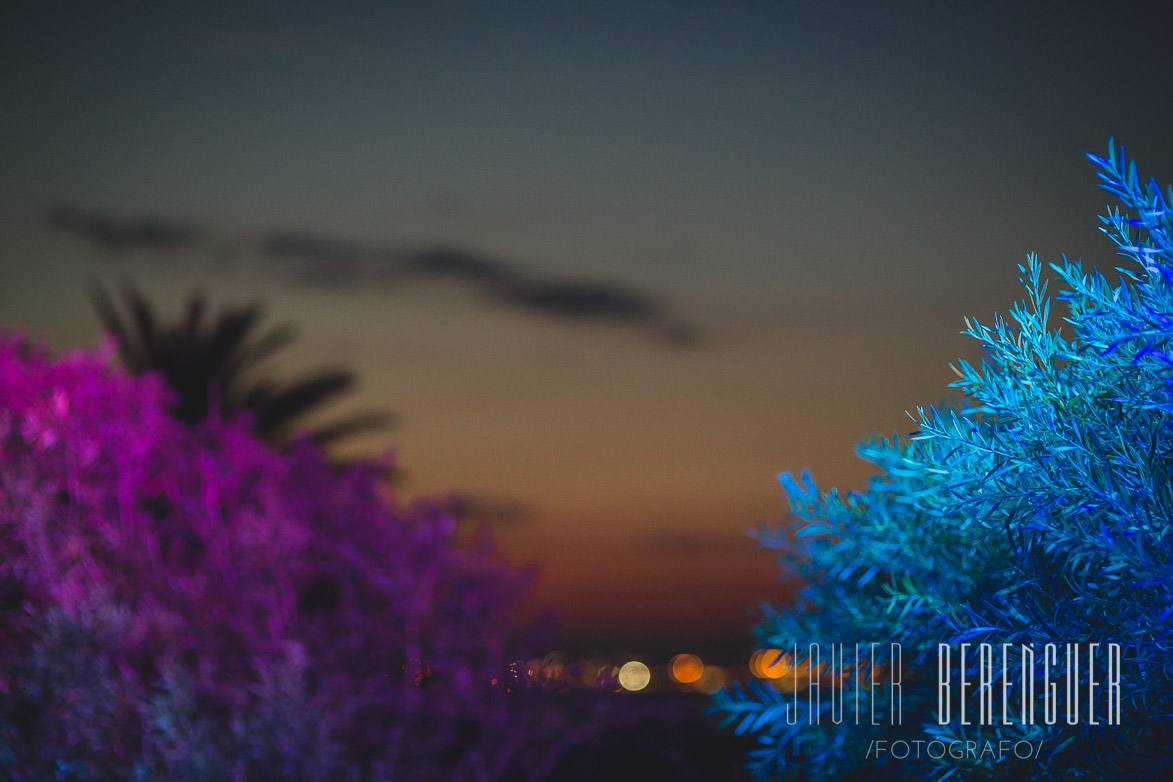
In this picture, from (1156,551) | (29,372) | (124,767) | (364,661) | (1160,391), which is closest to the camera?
(1156,551)

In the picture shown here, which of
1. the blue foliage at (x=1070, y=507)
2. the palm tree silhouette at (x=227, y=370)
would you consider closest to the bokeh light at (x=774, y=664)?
the blue foliage at (x=1070, y=507)

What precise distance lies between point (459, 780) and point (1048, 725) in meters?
4.26

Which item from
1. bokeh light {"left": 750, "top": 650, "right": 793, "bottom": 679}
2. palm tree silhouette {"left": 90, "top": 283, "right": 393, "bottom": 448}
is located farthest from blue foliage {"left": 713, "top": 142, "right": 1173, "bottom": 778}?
palm tree silhouette {"left": 90, "top": 283, "right": 393, "bottom": 448}

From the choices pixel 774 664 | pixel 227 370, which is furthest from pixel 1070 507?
pixel 227 370

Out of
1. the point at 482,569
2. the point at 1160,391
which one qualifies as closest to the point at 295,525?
the point at 482,569

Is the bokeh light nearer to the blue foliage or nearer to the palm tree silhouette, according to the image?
the blue foliage

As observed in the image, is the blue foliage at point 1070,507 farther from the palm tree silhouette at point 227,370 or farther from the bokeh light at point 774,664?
the palm tree silhouette at point 227,370

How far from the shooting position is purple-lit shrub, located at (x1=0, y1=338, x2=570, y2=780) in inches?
286

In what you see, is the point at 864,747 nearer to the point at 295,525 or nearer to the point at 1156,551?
the point at 1156,551

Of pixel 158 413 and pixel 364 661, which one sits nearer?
pixel 364 661

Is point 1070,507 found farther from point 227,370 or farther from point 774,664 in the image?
point 227,370

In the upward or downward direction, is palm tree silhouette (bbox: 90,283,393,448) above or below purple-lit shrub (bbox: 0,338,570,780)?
above

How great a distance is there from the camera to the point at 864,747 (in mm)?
7340

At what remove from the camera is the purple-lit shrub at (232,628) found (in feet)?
23.8
